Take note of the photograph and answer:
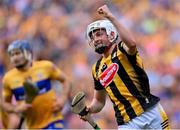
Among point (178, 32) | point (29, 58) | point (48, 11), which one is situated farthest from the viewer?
point (48, 11)

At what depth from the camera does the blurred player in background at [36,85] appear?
955 centimetres

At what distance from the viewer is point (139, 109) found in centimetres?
673

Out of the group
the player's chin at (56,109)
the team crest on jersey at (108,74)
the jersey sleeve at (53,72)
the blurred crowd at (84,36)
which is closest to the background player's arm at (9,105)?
the player's chin at (56,109)

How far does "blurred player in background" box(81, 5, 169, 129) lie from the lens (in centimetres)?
668

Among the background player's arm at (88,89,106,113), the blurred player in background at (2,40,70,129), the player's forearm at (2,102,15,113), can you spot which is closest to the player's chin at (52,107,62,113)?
the blurred player in background at (2,40,70,129)

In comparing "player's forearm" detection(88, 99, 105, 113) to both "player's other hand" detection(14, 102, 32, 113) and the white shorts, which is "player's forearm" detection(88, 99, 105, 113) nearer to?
the white shorts

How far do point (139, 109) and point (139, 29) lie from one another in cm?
673

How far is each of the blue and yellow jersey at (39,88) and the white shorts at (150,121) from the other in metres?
2.92

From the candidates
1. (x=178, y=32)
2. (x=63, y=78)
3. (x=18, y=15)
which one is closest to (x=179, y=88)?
(x=178, y=32)

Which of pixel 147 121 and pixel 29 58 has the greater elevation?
pixel 29 58

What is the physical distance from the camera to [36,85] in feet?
31.1

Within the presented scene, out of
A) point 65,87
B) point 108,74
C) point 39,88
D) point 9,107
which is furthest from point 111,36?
point 9,107

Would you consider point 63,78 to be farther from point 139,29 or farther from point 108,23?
point 139,29

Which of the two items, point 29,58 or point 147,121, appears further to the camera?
point 29,58
